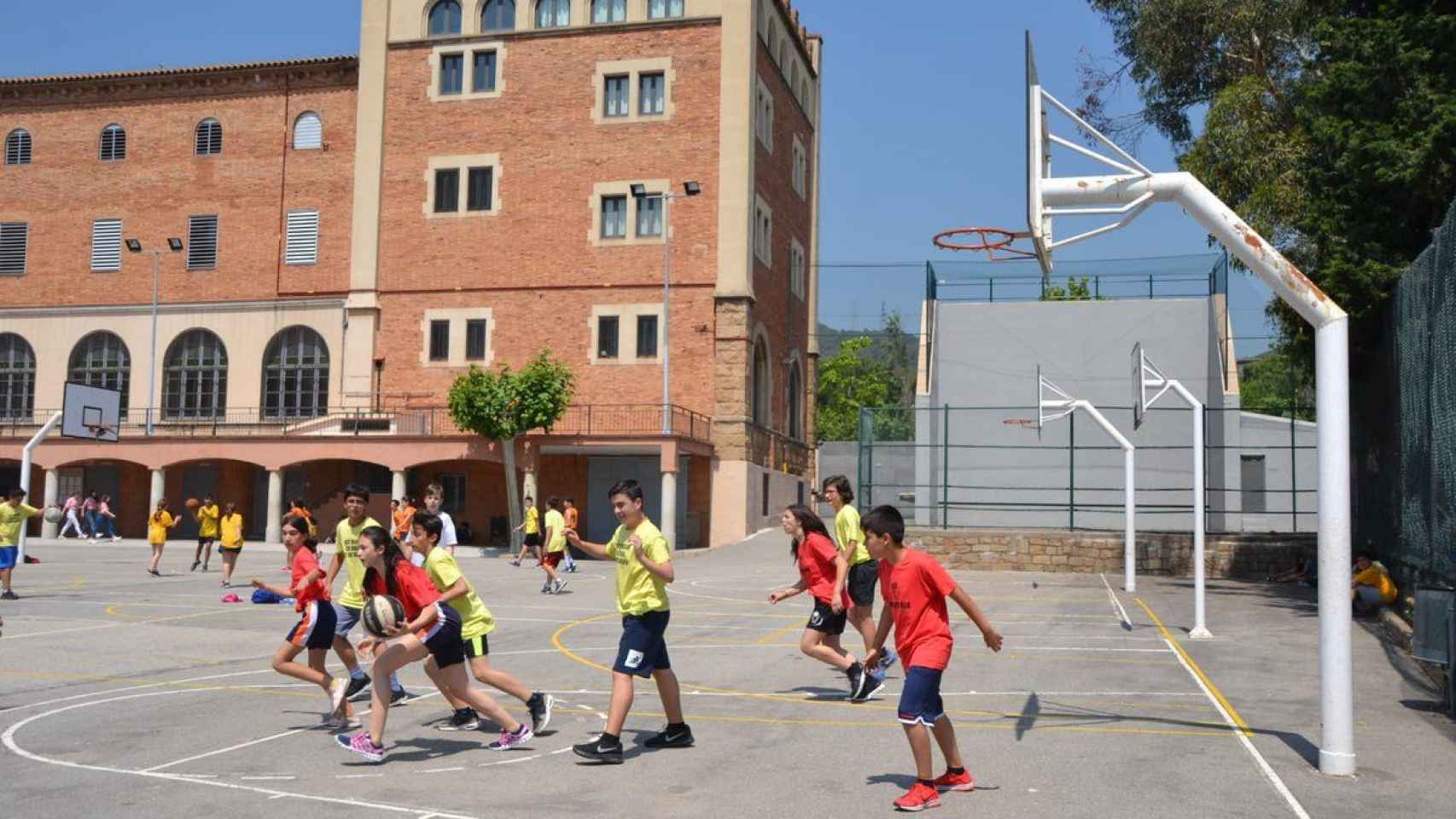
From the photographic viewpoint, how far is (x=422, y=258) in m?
47.1

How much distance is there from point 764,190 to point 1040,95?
37.8m

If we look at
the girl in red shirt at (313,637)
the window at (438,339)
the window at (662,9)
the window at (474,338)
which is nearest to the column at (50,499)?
the window at (438,339)

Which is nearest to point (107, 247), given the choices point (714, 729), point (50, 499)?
point (50, 499)

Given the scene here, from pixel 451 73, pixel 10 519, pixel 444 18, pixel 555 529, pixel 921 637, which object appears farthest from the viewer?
pixel 444 18

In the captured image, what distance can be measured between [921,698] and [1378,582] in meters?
14.5

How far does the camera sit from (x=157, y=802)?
7.64 metres

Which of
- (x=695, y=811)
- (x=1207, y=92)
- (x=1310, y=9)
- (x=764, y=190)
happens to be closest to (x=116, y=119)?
(x=764, y=190)

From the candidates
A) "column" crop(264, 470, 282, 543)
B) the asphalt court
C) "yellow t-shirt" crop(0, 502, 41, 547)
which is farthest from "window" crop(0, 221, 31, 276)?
the asphalt court

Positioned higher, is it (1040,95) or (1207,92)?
(1207,92)

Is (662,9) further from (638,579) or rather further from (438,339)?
(638,579)

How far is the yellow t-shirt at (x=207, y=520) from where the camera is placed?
29.5 metres

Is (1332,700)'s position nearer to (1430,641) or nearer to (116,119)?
(1430,641)

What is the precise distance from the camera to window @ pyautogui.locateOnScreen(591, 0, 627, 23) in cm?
4672

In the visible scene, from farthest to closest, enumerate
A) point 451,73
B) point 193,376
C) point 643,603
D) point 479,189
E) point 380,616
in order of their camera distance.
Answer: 1. point 193,376
2. point 451,73
3. point 479,189
4. point 643,603
5. point 380,616
